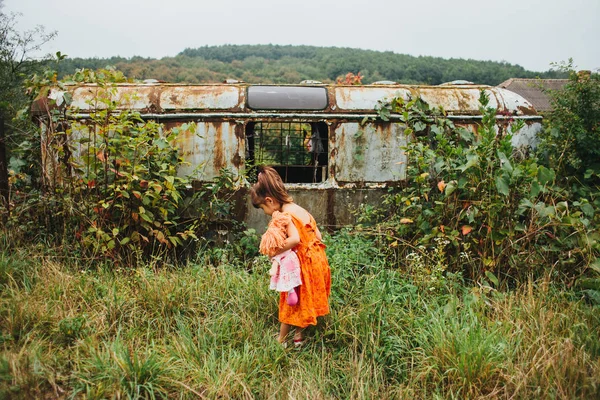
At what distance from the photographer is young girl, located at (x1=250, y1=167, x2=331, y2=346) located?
10.8 ft

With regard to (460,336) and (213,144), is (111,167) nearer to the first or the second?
(213,144)

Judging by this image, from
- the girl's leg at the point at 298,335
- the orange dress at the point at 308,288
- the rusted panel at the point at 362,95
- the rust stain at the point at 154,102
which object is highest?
the rusted panel at the point at 362,95

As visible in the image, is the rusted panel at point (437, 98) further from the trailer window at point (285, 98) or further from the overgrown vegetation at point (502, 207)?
the overgrown vegetation at point (502, 207)

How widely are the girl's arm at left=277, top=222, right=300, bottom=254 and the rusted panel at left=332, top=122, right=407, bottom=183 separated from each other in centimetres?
220

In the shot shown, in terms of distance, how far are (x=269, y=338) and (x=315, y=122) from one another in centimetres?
289

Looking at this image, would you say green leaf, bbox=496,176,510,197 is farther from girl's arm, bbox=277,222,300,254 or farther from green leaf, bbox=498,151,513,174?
girl's arm, bbox=277,222,300,254

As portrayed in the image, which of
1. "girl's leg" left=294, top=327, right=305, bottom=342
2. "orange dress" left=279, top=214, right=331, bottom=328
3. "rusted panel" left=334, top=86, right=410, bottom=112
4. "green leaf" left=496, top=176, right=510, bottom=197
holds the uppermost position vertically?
"rusted panel" left=334, top=86, right=410, bottom=112

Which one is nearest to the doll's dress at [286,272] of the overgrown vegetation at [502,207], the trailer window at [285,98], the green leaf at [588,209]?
the overgrown vegetation at [502,207]

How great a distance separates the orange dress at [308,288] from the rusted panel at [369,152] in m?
2.09

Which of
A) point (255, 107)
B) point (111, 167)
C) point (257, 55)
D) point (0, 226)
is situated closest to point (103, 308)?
point (111, 167)

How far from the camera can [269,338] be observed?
333 centimetres

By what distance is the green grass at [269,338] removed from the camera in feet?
9.02

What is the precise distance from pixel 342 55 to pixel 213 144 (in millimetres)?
35783

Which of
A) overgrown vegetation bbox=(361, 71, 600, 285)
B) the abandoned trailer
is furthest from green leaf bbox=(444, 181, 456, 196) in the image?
the abandoned trailer
